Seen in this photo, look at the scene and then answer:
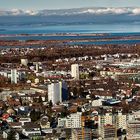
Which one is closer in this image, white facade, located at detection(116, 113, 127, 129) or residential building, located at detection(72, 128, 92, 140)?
residential building, located at detection(72, 128, 92, 140)

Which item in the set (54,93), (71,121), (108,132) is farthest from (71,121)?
(54,93)

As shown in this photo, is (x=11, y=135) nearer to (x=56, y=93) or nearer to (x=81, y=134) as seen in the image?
(x=81, y=134)

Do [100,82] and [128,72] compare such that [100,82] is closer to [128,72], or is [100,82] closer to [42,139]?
[128,72]

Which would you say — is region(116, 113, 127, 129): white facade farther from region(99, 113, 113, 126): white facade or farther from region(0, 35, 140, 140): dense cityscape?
region(99, 113, 113, 126): white facade

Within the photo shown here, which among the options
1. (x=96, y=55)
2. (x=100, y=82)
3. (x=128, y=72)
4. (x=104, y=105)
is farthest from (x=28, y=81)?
(x=96, y=55)

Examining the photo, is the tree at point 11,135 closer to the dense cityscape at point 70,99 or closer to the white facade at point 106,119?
the dense cityscape at point 70,99

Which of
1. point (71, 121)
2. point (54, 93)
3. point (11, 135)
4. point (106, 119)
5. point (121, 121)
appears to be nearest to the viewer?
point (11, 135)

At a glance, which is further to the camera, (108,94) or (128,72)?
(128,72)

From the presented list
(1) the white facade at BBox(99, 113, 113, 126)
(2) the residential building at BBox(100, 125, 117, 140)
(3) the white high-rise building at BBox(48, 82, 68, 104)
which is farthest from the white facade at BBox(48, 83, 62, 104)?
(2) the residential building at BBox(100, 125, 117, 140)
